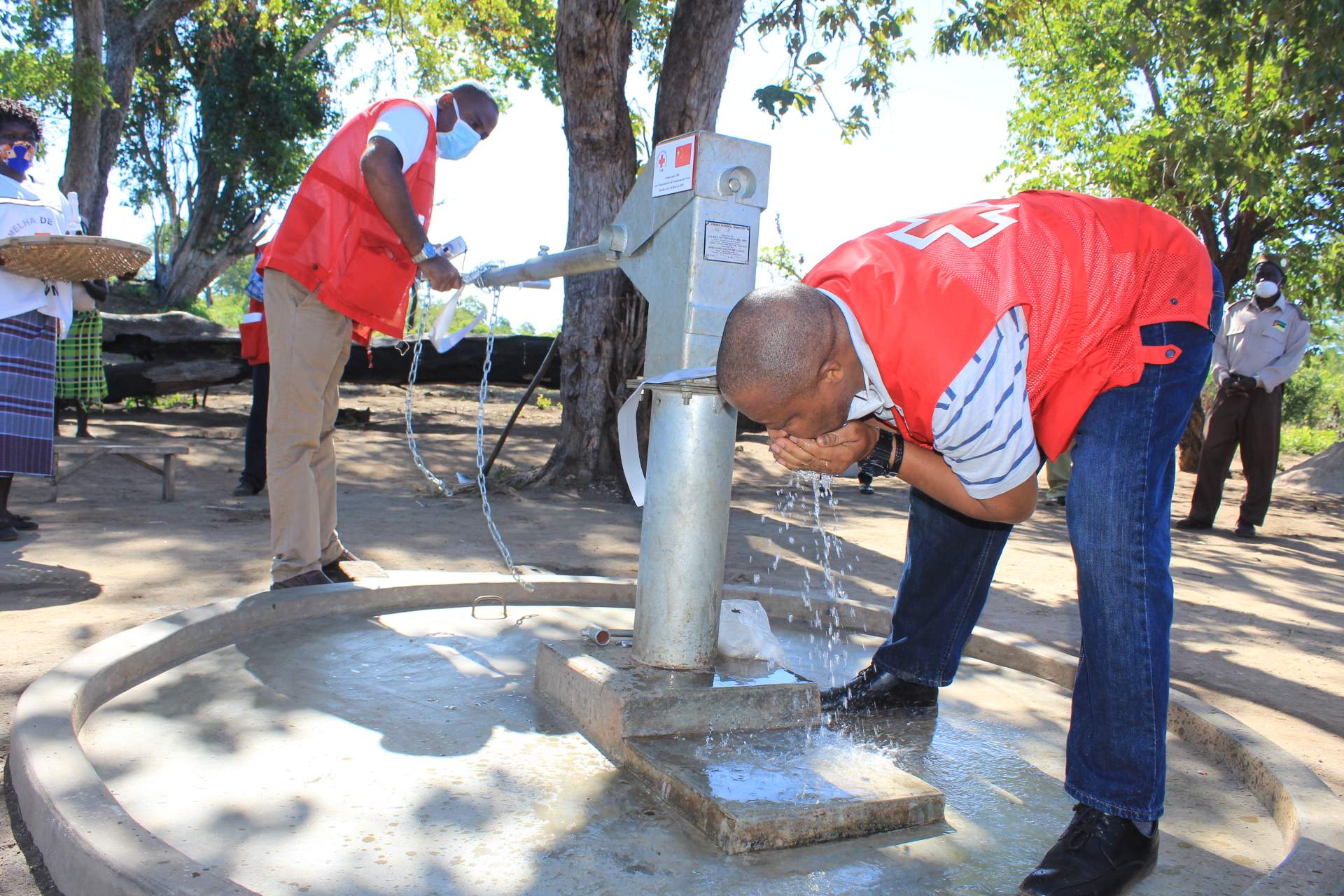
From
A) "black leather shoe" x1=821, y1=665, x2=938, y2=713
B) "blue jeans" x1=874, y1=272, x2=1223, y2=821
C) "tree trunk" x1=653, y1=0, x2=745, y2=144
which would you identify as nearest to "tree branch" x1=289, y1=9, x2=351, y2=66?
"tree trunk" x1=653, y1=0, x2=745, y2=144

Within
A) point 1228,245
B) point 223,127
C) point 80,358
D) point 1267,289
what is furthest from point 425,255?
point 223,127

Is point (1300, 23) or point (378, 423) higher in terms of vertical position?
point (1300, 23)

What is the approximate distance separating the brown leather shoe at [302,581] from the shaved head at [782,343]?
2131 mm

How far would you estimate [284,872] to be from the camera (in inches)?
61.2

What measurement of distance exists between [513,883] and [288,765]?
2.22 feet

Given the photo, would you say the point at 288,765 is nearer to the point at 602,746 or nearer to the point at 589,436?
the point at 602,746

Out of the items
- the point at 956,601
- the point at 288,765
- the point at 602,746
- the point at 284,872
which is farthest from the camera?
the point at 956,601

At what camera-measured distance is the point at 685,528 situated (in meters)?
2.31

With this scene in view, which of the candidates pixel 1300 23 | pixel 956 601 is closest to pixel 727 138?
pixel 956 601

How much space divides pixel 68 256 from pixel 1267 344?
7.78 meters

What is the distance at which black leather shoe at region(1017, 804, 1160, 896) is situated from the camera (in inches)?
65.2

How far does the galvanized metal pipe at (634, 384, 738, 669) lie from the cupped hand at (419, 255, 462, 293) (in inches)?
40.5

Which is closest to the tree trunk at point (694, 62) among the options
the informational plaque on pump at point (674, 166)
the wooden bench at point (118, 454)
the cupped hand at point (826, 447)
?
the wooden bench at point (118, 454)

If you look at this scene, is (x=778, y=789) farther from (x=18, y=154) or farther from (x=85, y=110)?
(x=85, y=110)
